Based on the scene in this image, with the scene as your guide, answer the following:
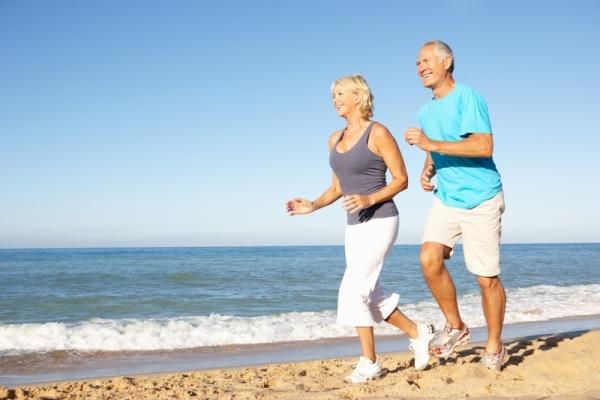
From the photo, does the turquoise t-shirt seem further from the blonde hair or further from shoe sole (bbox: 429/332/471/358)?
shoe sole (bbox: 429/332/471/358)

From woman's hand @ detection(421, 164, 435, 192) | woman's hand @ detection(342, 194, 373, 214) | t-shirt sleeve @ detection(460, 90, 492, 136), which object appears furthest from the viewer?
woman's hand @ detection(421, 164, 435, 192)

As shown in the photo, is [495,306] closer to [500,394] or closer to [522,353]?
A: [500,394]

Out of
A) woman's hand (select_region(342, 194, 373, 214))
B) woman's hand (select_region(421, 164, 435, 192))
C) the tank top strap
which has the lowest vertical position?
woman's hand (select_region(342, 194, 373, 214))

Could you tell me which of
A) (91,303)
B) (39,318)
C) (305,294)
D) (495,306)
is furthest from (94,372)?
(305,294)

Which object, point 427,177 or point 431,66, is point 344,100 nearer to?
point 431,66

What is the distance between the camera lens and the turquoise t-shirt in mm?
3662

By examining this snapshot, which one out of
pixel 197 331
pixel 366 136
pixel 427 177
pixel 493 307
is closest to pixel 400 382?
pixel 493 307

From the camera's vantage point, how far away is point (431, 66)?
388cm

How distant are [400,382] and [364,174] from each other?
1.34 m

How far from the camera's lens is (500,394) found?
3424 millimetres

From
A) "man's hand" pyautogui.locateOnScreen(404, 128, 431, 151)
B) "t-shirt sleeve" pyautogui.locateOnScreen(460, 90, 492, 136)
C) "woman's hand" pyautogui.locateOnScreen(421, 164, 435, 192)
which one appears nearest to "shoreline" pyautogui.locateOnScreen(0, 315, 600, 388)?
"woman's hand" pyautogui.locateOnScreen(421, 164, 435, 192)

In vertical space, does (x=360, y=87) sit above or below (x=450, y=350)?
above

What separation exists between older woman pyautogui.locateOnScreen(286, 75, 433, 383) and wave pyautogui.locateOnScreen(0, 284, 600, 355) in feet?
13.8

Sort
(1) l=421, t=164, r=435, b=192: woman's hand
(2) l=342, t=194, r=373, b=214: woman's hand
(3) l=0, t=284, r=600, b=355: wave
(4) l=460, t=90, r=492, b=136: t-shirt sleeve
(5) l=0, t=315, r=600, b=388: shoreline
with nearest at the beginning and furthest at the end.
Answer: (2) l=342, t=194, r=373, b=214: woman's hand → (4) l=460, t=90, r=492, b=136: t-shirt sleeve → (1) l=421, t=164, r=435, b=192: woman's hand → (5) l=0, t=315, r=600, b=388: shoreline → (3) l=0, t=284, r=600, b=355: wave
